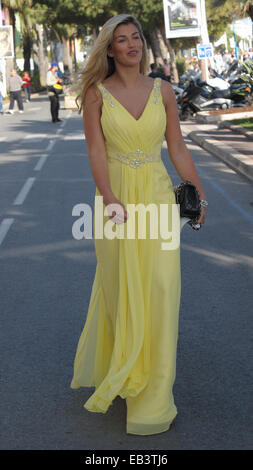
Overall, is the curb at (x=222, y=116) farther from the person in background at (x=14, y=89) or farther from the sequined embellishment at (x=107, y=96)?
the sequined embellishment at (x=107, y=96)

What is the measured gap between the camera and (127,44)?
409 centimetres

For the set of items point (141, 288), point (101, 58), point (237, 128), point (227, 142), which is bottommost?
point (141, 288)

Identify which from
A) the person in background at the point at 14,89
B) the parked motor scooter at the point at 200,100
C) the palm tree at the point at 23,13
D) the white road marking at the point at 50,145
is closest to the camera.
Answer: the white road marking at the point at 50,145

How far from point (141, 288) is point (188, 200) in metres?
0.49

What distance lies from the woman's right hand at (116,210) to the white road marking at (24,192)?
806cm

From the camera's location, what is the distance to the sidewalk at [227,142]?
14.7 meters

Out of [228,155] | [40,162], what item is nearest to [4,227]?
[228,155]

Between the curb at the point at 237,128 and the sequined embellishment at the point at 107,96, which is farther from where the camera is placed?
the curb at the point at 237,128

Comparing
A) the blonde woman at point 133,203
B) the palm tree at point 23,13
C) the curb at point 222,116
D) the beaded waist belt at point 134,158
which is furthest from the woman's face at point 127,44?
the palm tree at point 23,13

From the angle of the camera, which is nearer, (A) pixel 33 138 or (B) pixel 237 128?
(B) pixel 237 128

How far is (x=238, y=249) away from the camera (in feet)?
27.6

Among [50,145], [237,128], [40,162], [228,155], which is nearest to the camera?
[228,155]

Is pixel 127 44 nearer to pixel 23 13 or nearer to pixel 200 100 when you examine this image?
pixel 200 100

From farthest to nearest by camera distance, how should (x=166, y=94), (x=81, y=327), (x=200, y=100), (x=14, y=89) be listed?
1. (x=14, y=89)
2. (x=200, y=100)
3. (x=81, y=327)
4. (x=166, y=94)
